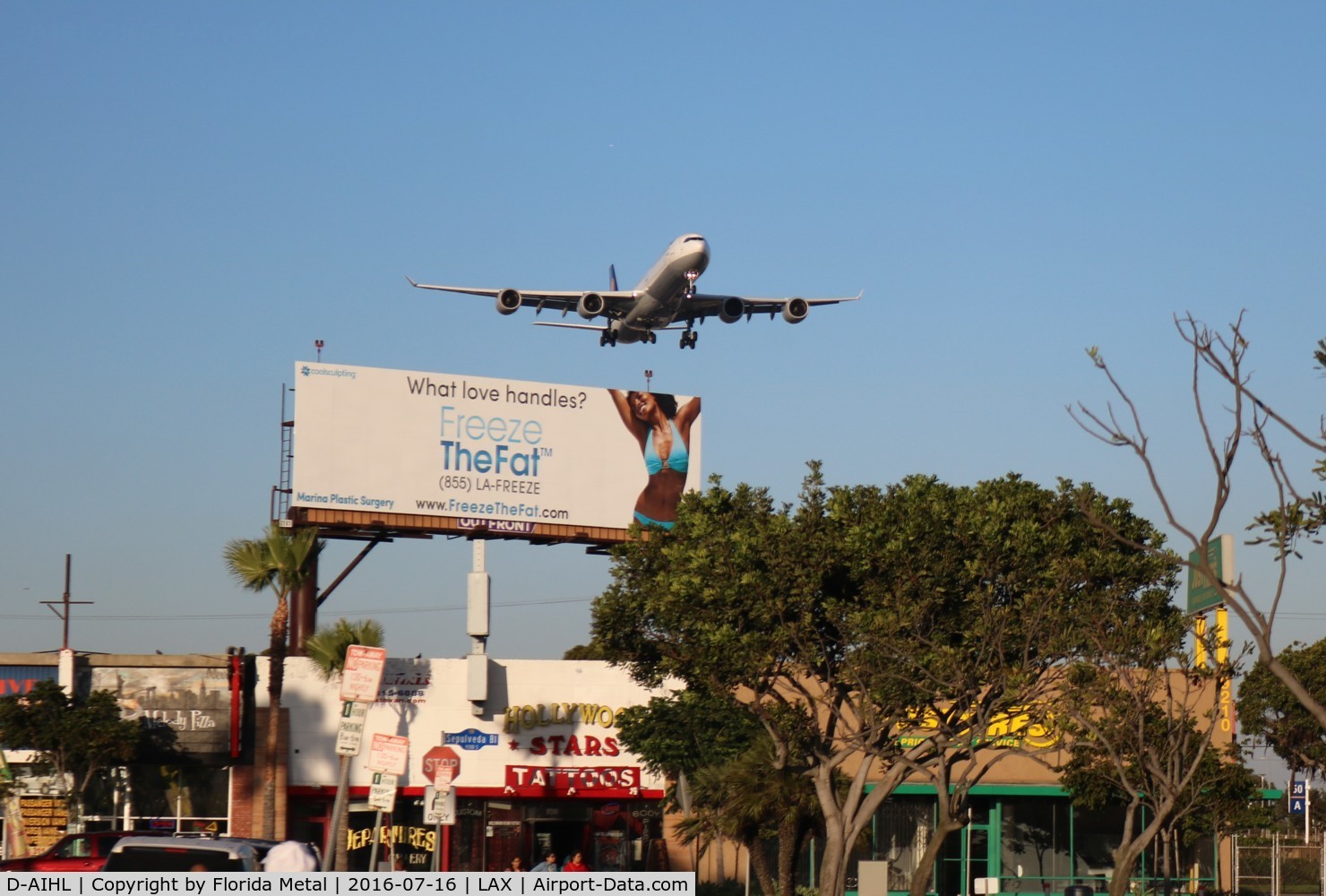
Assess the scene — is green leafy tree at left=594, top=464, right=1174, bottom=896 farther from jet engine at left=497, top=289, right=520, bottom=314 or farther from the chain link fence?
jet engine at left=497, top=289, right=520, bottom=314

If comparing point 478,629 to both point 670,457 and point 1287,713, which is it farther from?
point 1287,713

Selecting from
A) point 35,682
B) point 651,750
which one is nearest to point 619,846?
point 651,750

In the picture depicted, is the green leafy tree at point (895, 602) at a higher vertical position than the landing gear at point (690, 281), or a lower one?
lower

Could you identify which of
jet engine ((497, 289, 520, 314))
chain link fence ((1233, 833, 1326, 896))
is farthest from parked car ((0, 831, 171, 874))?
jet engine ((497, 289, 520, 314))

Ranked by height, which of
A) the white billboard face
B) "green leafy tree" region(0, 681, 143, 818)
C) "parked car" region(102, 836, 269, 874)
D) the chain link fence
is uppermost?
the white billboard face

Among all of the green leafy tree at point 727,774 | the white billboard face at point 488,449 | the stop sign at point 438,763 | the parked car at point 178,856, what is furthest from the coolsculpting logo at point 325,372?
the parked car at point 178,856

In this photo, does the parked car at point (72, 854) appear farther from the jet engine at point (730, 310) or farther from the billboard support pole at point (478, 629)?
the jet engine at point (730, 310)
